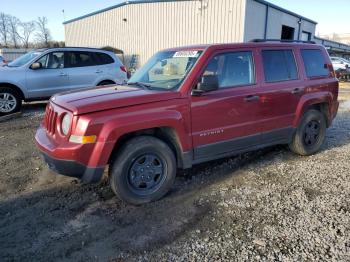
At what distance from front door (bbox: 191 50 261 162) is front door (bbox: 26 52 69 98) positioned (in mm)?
6526

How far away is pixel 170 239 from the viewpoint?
10.8 ft

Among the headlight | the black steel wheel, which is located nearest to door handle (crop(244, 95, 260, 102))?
the black steel wheel

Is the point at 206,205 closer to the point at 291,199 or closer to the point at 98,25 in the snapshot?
the point at 291,199

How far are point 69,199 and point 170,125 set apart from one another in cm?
158

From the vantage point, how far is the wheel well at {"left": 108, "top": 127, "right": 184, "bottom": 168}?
12.6ft

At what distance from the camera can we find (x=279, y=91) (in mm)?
4969

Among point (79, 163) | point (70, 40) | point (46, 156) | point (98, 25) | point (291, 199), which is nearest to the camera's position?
point (79, 163)

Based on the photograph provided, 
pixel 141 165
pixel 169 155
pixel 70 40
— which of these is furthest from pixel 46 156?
pixel 70 40

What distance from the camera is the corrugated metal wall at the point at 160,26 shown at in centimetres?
1972

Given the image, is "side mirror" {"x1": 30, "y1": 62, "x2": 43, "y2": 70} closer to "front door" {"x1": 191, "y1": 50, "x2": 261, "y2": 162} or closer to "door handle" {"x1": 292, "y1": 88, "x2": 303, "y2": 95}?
"front door" {"x1": 191, "y1": 50, "x2": 261, "y2": 162}

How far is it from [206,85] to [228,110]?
22.5 inches

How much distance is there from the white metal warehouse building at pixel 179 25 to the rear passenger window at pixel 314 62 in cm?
1396

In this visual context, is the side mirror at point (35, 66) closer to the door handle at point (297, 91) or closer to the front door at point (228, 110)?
the front door at point (228, 110)

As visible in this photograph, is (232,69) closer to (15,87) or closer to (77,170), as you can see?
(77,170)
